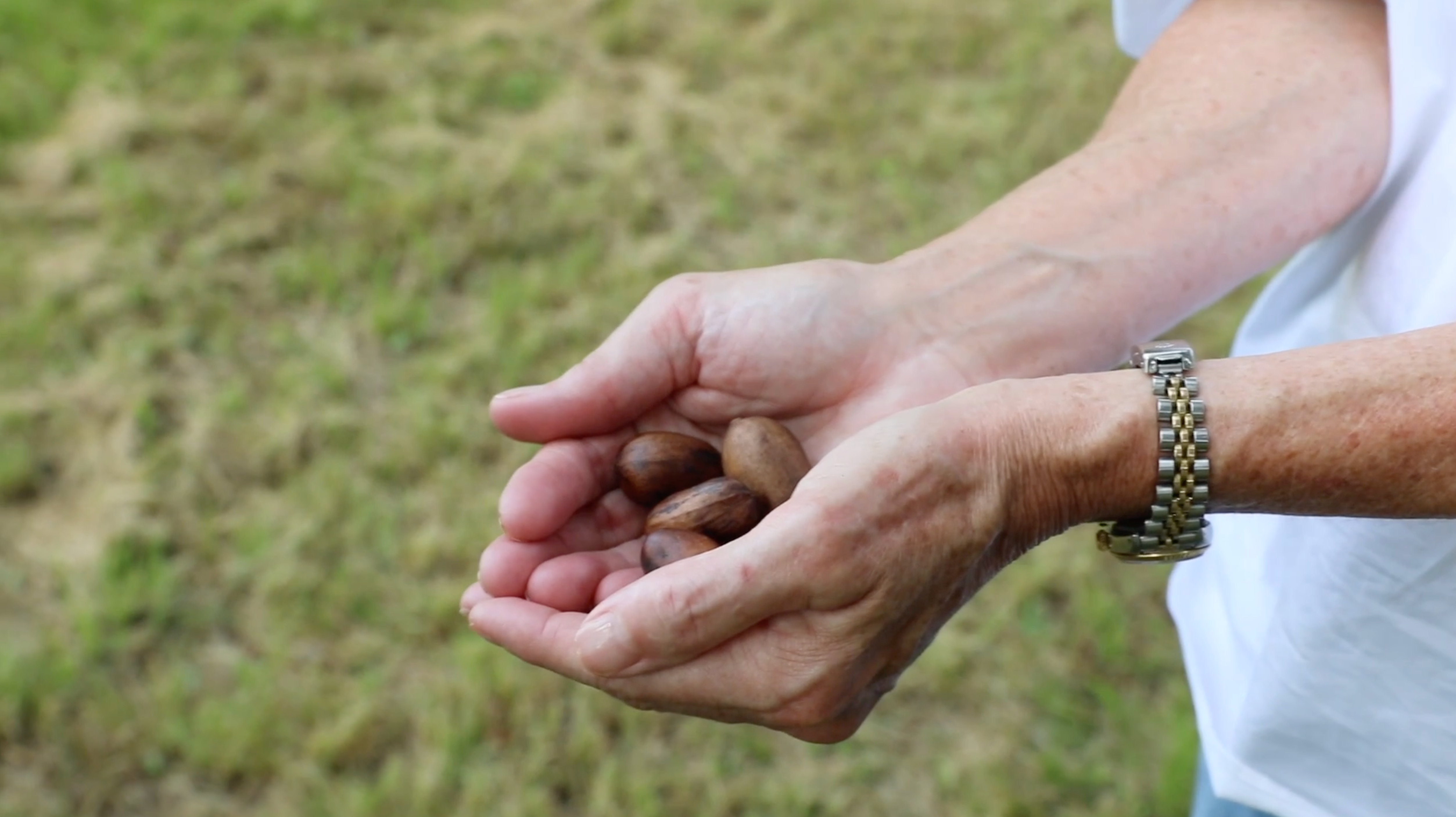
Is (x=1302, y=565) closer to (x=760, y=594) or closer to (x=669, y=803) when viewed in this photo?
(x=760, y=594)

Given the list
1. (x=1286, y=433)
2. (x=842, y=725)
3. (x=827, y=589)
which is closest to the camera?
(x=1286, y=433)

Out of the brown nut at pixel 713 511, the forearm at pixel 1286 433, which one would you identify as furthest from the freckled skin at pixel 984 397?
the brown nut at pixel 713 511

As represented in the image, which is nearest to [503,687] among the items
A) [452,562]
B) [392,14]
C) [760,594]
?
[452,562]

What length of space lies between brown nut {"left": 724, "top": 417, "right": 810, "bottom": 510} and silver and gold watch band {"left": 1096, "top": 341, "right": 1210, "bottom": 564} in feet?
1.73

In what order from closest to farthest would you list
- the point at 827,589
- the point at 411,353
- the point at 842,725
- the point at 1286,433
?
the point at 1286,433
the point at 827,589
the point at 842,725
the point at 411,353

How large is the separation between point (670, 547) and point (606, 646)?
341mm

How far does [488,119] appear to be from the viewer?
15.7ft

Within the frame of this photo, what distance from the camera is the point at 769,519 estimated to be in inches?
60.4

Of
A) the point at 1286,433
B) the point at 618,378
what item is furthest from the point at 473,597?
the point at 1286,433

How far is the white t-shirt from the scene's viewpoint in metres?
1.49

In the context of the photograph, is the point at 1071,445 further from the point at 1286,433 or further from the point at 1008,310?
the point at 1008,310

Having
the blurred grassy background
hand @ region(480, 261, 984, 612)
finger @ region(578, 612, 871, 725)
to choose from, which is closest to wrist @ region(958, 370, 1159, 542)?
finger @ region(578, 612, 871, 725)

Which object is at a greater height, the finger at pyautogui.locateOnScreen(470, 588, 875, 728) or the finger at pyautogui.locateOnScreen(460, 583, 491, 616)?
the finger at pyautogui.locateOnScreen(460, 583, 491, 616)

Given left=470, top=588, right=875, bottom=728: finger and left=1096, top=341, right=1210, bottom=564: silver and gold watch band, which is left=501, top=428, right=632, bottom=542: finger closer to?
left=470, top=588, right=875, bottom=728: finger
